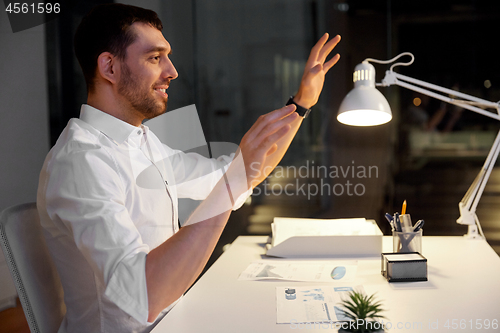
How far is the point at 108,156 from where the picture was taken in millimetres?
1069

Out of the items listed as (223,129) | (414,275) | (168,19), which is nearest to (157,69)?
(414,275)

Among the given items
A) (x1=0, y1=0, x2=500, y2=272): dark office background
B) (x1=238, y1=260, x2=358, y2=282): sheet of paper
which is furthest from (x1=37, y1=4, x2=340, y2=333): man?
(x1=0, y1=0, x2=500, y2=272): dark office background

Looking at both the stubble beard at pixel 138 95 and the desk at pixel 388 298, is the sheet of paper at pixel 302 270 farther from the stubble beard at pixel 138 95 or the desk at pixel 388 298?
the stubble beard at pixel 138 95

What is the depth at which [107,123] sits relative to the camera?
1193 millimetres

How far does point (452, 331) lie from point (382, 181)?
4.87ft

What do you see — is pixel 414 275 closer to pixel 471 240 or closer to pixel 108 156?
pixel 471 240

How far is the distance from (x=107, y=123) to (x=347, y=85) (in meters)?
1.48

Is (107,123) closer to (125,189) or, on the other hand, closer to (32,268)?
(125,189)

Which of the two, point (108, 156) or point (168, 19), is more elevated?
point (168, 19)

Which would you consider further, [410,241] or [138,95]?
[410,241]

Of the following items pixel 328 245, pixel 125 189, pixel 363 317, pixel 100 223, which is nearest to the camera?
pixel 363 317

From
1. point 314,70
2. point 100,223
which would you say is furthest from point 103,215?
point 314,70

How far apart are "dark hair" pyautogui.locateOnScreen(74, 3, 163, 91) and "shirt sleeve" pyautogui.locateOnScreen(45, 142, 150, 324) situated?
1.11 feet

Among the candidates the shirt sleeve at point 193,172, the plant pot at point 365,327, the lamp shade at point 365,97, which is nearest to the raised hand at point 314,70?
the lamp shade at point 365,97
